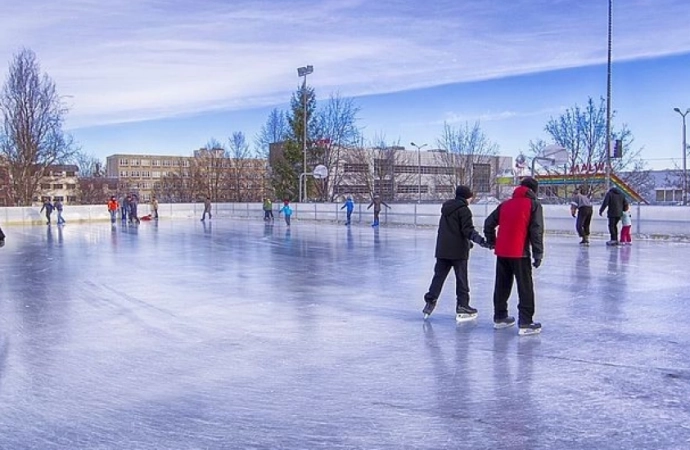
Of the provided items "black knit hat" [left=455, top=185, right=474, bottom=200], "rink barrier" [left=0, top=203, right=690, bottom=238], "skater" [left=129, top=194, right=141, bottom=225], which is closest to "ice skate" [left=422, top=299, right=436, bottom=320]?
"black knit hat" [left=455, top=185, right=474, bottom=200]

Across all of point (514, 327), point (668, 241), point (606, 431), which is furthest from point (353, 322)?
point (668, 241)

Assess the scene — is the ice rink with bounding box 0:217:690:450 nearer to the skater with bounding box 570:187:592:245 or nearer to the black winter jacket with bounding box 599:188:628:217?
the black winter jacket with bounding box 599:188:628:217

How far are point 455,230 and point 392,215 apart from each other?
945 inches

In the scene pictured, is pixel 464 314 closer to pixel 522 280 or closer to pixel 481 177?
pixel 522 280

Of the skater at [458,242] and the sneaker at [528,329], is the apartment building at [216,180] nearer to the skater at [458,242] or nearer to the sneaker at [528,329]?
the skater at [458,242]

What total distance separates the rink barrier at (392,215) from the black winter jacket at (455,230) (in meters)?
16.1

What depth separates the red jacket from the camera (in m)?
6.82

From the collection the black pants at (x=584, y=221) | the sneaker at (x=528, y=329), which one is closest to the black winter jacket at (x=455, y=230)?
the sneaker at (x=528, y=329)

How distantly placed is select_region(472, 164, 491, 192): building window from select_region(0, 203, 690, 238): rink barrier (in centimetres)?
1644

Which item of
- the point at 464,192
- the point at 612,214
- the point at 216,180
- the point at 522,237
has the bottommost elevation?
the point at 612,214

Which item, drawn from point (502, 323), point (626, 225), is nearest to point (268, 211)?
point (626, 225)

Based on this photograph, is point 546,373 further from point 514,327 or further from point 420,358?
point 514,327

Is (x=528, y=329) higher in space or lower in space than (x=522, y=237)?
lower

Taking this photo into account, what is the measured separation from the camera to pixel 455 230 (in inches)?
296
